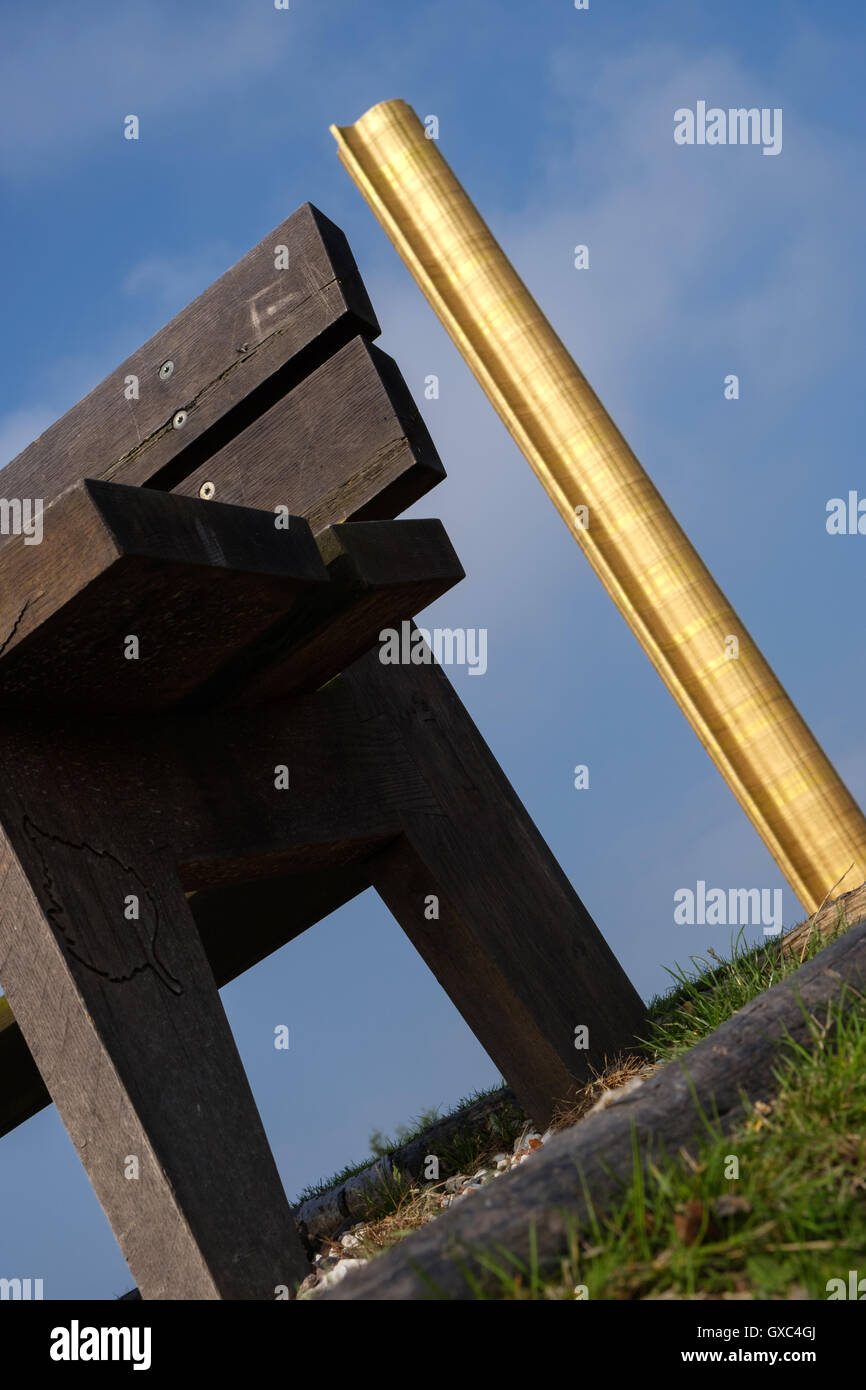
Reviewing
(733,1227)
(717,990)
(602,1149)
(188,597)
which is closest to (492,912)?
(717,990)

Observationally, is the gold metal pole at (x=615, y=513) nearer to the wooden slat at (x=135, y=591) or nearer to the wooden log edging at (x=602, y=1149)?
the wooden slat at (x=135, y=591)

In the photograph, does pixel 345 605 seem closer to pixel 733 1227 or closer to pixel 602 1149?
pixel 602 1149

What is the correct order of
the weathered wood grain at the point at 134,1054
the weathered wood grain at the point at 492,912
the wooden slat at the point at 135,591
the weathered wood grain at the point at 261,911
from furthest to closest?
1. the weathered wood grain at the point at 261,911
2. the weathered wood grain at the point at 492,912
3. the weathered wood grain at the point at 134,1054
4. the wooden slat at the point at 135,591

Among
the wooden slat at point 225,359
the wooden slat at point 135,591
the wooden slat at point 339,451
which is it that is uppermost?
the wooden slat at point 225,359

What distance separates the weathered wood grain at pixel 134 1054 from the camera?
2.39 m

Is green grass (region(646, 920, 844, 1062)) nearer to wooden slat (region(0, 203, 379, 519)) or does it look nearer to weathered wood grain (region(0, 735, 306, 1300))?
weathered wood grain (region(0, 735, 306, 1300))

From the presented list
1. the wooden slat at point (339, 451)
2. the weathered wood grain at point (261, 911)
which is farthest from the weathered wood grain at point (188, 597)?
the weathered wood grain at point (261, 911)

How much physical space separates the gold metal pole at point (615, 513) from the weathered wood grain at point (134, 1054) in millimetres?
2623

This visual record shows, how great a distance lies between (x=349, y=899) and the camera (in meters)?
4.12

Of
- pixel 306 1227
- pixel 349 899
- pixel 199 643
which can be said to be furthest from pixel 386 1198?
pixel 199 643

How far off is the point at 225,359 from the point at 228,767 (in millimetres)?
1268

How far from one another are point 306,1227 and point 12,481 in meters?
2.65

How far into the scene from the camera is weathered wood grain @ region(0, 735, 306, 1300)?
2.39m
